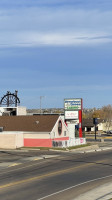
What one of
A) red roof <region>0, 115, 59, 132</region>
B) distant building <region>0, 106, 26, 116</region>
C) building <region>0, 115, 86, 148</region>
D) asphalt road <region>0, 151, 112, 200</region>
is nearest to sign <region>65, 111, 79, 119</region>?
building <region>0, 115, 86, 148</region>

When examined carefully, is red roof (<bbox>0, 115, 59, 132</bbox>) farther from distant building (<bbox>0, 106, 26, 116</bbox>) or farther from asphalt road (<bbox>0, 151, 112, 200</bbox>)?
asphalt road (<bbox>0, 151, 112, 200</bbox>)

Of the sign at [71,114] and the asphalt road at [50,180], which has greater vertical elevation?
the sign at [71,114]

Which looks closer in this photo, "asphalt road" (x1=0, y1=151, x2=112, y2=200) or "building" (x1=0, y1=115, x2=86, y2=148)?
"asphalt road" (x1=0, y1=151, x2=112, y2=200)

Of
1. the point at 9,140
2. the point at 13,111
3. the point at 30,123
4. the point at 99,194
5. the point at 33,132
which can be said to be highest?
the point at 13,111

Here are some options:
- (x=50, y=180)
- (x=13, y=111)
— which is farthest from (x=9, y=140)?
(x=50, y=180)

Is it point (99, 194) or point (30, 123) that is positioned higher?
point (30, 123)

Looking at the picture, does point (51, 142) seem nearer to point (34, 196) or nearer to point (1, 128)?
point (1, 128)

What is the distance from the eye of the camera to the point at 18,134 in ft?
189

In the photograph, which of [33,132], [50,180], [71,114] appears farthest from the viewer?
[71,114]

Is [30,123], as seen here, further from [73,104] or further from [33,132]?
[73,104]

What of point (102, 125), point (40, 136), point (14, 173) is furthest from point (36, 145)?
point (102, 125)

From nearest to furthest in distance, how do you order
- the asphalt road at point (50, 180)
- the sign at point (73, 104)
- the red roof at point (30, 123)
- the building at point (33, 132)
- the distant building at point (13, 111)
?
the asphalt road at point (50, 180) → the building at point (33, 132) → the red roof at point (30, 123) → the sign at point (73, 104) → the distant building at point (13, 111)

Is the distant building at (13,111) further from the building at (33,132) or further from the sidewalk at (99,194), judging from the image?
the sidewalk at (99,194)

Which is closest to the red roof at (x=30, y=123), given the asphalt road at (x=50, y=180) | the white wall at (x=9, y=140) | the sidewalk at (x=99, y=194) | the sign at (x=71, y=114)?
the white wall at (x=9, y=140)
